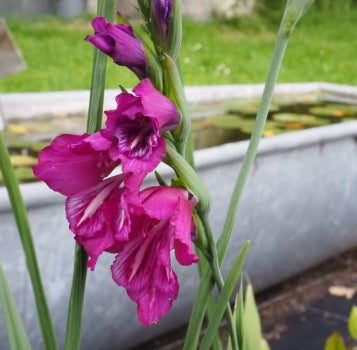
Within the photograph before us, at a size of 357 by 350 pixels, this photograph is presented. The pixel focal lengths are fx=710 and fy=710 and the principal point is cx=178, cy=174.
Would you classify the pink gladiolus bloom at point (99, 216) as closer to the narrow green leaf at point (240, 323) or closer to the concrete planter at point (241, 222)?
the narrow green leaf at point (240, 323)

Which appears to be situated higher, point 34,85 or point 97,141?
point 97,141

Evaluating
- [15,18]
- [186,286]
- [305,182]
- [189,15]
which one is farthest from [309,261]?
[189,15]

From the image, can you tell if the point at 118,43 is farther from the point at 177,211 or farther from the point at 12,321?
the point at 12,321

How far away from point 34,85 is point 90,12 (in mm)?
3078

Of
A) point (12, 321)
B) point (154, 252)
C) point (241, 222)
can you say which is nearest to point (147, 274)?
point (154, 252)

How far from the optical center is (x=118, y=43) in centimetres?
37

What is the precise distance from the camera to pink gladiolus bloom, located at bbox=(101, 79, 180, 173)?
352mm

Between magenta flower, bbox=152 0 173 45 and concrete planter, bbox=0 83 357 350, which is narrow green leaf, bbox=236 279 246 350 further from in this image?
concrete planter, bbox=0 83 357 350

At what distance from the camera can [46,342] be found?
464 mm

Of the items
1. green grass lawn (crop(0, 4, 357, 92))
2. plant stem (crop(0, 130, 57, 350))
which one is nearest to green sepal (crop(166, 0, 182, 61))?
plant stem (crop(0, 130, 57, 350))

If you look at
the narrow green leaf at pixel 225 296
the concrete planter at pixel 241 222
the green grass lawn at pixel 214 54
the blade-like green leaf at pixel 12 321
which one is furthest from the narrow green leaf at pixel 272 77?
the green grass lawn at pixel 214 54

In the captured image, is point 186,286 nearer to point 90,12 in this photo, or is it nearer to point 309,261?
point 309,261

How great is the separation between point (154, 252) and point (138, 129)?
7 centimetres

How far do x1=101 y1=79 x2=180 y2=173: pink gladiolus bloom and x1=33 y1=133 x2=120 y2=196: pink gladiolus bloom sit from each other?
3 centimetres
